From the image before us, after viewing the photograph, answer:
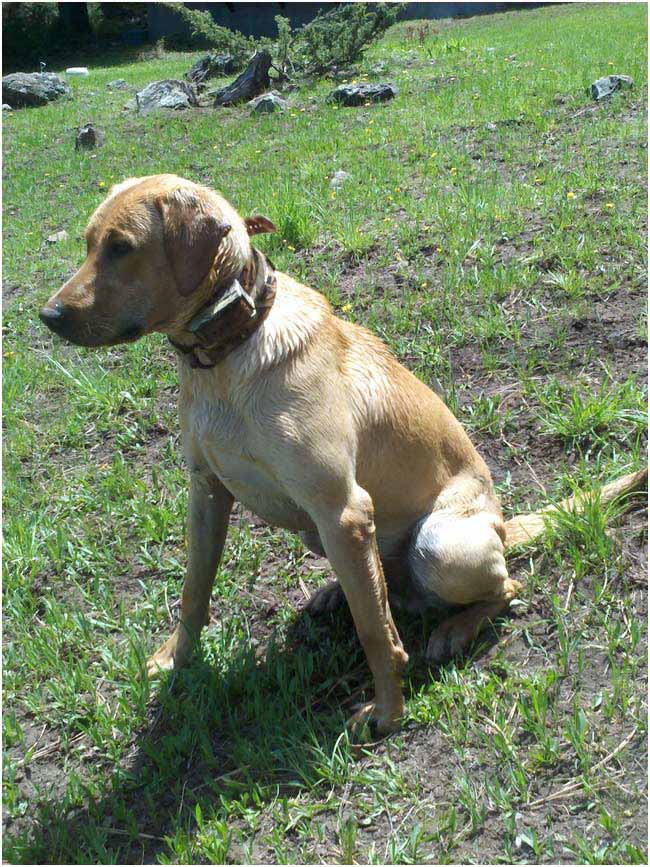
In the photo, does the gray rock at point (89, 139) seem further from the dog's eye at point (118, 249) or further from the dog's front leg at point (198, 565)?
the dog's eye at point (118, 249)

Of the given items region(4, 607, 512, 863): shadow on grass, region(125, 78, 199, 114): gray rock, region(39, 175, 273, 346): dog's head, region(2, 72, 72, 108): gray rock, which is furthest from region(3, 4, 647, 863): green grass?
region(2, 72, 72, 108): gray rock

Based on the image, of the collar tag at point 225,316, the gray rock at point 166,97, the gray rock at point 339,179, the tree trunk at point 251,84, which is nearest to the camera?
the collar tag at point 225,316

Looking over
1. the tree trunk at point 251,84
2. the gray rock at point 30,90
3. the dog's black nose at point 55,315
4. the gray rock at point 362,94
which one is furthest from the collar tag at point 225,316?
the gray rock at point 30,90

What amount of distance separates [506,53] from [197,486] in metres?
12.3

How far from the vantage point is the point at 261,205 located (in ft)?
23.5

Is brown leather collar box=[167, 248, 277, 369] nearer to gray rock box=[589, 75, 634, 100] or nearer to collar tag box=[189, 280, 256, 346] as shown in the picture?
collar tag box=[189, 280, 256, 346]

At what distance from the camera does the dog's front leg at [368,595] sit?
266cm

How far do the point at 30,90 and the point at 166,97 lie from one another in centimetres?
455

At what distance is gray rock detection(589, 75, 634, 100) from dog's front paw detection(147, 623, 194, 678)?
788 cm

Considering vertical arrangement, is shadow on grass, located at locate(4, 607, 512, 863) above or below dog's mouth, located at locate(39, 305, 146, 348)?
below

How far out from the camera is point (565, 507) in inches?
136

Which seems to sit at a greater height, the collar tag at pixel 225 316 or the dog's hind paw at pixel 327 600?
the collar tag at pixel 225 316

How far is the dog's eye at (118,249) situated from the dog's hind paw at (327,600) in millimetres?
1647

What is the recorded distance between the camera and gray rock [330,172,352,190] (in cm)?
761
